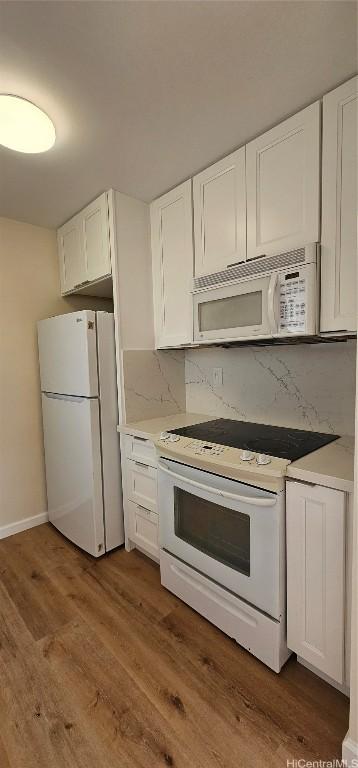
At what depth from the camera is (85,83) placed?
120cm

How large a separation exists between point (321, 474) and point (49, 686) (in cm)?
135

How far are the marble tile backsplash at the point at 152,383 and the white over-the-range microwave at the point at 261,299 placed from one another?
514mm

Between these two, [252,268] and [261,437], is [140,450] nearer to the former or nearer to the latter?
[261,437]

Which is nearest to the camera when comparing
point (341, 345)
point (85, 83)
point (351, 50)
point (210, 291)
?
point (351, 50)

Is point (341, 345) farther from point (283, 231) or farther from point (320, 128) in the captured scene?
point (320, 128)

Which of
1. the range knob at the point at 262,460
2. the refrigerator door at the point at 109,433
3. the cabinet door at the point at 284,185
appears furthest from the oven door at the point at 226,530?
the cabinet door at the point at 284,185

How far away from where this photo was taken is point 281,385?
6.02 ft

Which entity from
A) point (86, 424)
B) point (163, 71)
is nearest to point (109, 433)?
point (86, 424)

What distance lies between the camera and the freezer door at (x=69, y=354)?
191 cm

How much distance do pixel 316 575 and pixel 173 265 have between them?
1716 millimetres

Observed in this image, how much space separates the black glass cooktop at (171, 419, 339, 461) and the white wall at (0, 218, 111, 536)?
132 cm

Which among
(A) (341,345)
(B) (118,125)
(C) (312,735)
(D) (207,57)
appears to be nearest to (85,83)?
(B) (118,125)

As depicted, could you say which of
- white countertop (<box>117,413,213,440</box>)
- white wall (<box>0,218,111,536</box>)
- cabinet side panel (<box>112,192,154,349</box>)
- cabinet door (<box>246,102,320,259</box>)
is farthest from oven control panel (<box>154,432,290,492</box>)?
white wall (<box>0,218,111,536</box>)

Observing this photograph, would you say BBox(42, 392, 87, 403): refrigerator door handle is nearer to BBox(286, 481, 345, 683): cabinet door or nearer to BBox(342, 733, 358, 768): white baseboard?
BBox(286, 481, 345, 683): cabinet door
